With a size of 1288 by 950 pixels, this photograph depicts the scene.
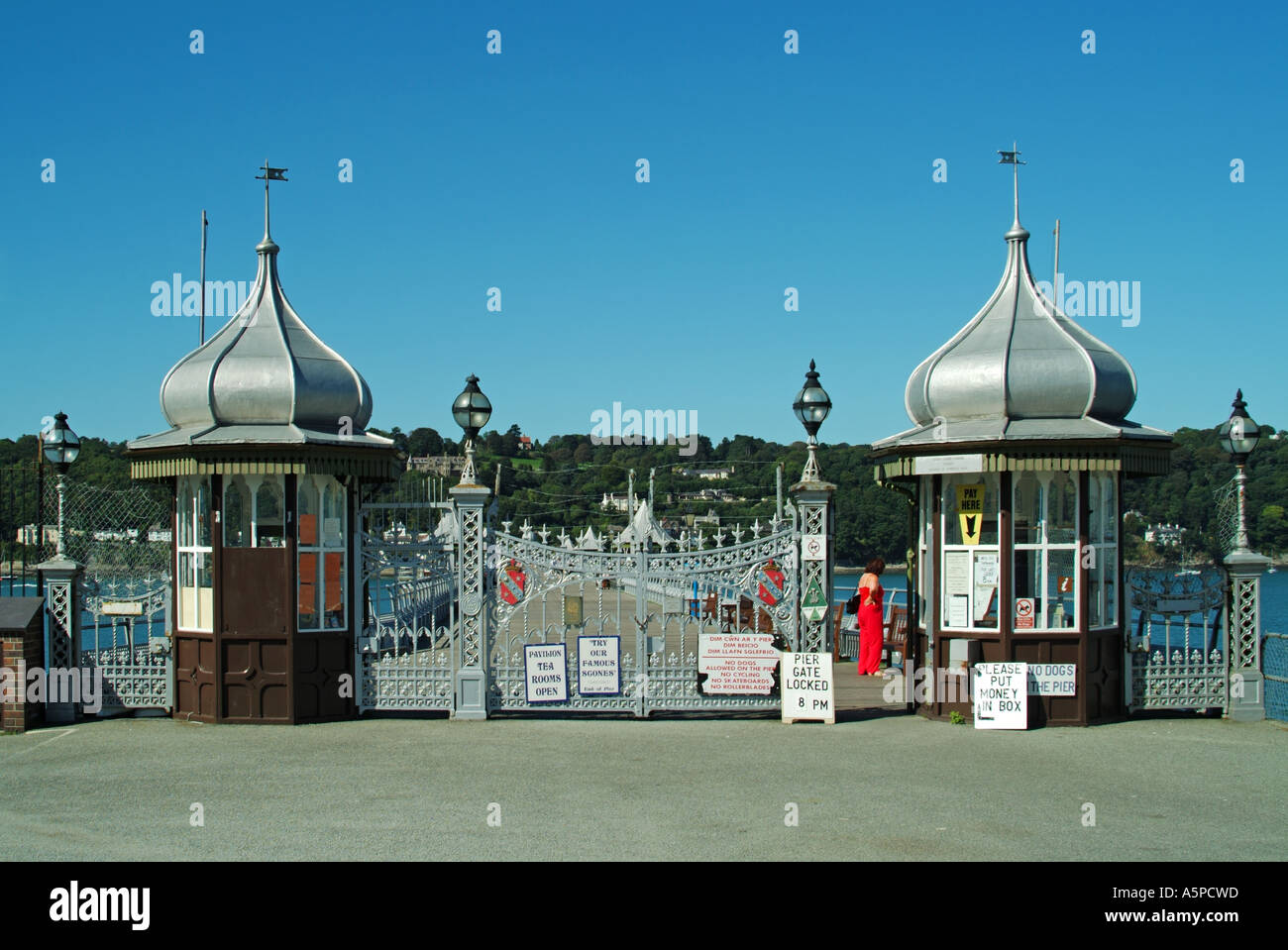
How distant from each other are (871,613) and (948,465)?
2.63m

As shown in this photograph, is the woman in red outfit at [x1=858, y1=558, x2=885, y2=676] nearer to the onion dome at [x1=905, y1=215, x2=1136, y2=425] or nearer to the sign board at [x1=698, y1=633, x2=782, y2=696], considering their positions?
the sign board at [x1=698, y1=633, x2=782, y2=696]

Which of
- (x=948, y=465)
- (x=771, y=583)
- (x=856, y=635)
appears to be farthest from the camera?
(x=856, y=635)

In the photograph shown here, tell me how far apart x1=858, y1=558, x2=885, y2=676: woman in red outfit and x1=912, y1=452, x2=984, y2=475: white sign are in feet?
6.29

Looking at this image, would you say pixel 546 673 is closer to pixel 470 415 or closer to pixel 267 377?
pixel 470 415

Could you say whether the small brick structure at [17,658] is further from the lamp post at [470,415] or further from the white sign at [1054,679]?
the white sign at [1054,679]

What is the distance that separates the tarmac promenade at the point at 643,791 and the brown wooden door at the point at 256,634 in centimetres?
37

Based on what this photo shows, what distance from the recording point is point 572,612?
13.7 metres

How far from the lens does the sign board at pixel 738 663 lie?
13.6m

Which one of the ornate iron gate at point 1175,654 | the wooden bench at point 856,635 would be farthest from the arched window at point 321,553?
the ornate iron gate at point 1175,654

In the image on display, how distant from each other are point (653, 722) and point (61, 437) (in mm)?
8150

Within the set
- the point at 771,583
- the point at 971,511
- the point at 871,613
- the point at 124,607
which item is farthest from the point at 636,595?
the point at 124,607

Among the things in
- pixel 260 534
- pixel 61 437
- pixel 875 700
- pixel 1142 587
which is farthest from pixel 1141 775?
pixel 61 437

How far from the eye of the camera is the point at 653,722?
13570 mm

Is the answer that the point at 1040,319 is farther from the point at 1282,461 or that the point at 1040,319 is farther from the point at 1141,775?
the point at 1282,461
